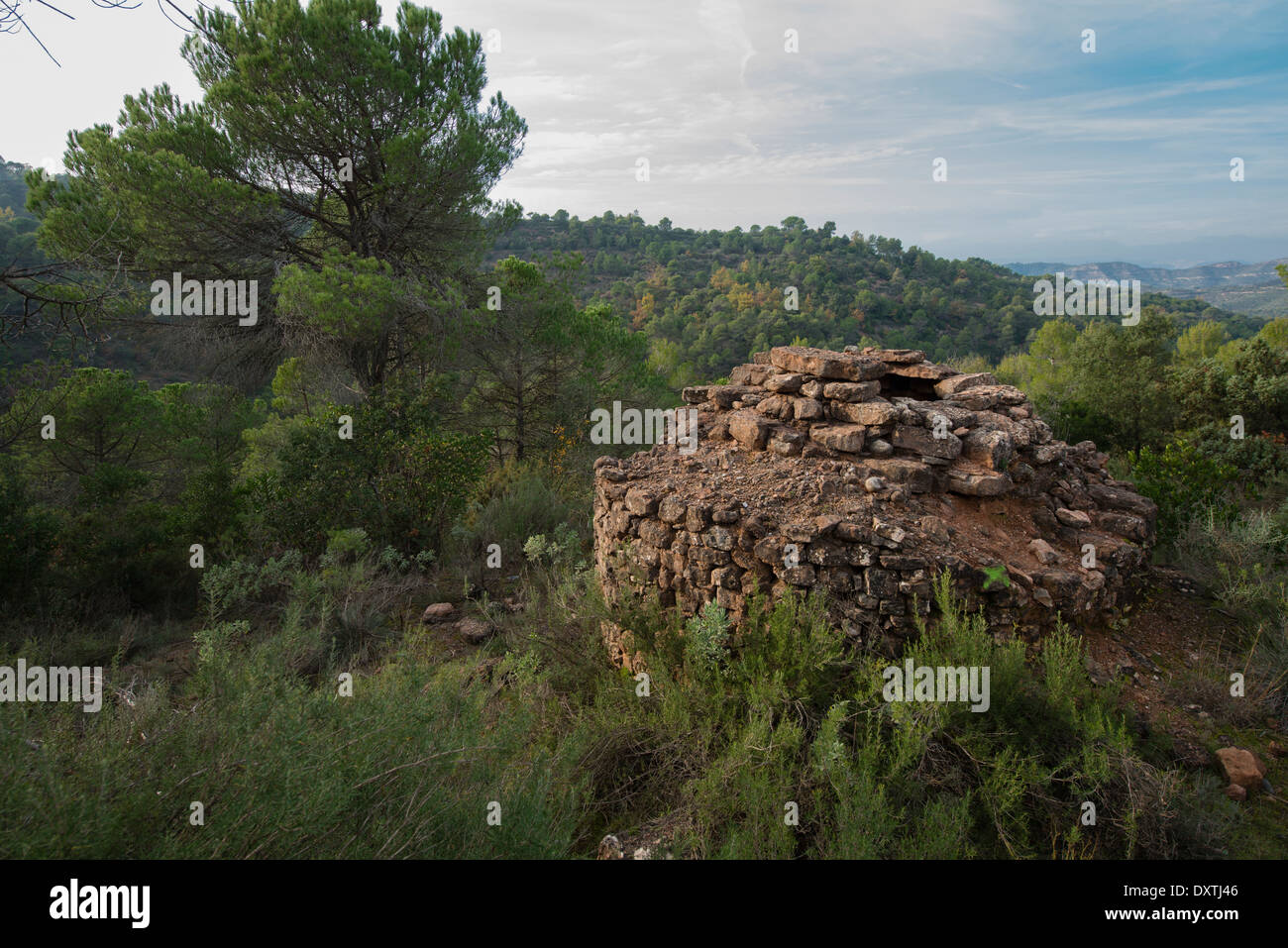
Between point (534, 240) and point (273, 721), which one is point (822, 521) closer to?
point (273, 721)

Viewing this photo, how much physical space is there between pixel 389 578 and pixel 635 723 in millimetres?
4247

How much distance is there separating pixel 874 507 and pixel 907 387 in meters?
2.27

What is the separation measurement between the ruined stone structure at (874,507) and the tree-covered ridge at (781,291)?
14068mm

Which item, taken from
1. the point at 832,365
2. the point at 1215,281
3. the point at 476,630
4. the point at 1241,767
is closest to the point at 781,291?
the point at 1215,281

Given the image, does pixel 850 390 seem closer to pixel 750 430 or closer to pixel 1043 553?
pixel 750 430

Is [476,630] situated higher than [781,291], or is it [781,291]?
[781,291]

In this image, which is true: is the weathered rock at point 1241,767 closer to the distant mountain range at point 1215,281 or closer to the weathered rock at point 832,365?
the weathered rock at point 832,365

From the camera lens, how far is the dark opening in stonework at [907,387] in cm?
572

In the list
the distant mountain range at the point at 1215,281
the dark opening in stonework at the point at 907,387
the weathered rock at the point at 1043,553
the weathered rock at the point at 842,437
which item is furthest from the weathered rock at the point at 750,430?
the distant mountain range at the point at 1215,281

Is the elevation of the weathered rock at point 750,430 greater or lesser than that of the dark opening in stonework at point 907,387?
lesser

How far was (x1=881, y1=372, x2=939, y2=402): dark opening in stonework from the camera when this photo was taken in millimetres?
5723

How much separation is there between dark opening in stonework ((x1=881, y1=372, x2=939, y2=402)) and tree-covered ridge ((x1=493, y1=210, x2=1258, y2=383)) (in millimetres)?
13438

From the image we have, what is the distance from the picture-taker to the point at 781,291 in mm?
33281
